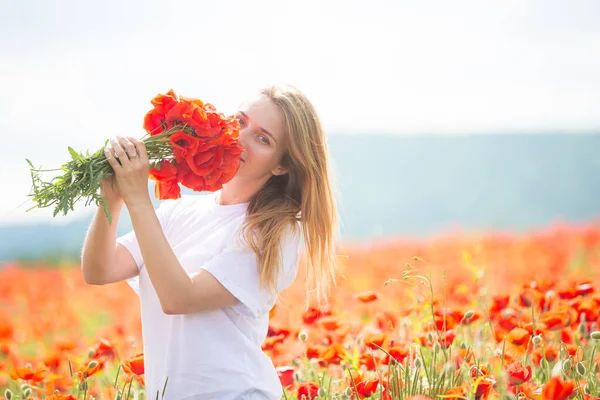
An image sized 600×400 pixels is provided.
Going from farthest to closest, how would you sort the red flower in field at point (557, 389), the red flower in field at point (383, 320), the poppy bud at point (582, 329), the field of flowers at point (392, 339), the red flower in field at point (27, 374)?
the red flower in field at point (383, 320)
the poppy bud at point (582, 329)
the red flower in field at point (27, 374)
the field of flowers at point (392, 339)
the red flower in field at point (557, 389)

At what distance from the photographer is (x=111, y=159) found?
1701 mm

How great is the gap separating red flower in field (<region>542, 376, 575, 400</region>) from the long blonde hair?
2.65 feet

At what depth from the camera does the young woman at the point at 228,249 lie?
180cm

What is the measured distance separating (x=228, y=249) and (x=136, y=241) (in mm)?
328


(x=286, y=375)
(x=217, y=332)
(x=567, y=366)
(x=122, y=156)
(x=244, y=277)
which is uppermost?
(x=122, y=156)

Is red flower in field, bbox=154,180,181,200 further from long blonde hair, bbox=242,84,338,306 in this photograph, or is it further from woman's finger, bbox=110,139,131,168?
long blonde hair, bbox=242,84,338,306

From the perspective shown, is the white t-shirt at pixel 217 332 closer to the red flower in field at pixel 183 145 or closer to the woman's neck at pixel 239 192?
the woman's neck at pixel 239 192

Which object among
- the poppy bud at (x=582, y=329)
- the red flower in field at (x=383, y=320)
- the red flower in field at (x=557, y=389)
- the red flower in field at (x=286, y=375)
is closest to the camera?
the red flower in field at (x=557, y=389)

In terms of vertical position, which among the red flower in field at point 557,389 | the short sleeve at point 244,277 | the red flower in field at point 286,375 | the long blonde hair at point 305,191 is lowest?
the red flower in field at point 286,375

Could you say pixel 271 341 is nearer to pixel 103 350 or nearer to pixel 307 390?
pixel 307 390

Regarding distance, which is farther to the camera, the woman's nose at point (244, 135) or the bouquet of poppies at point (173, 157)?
the woman's nose at point (244, 135)

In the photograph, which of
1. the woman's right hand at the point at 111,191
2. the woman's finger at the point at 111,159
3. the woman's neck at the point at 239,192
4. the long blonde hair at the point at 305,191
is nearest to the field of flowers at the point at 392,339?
the long blonde hair at the point at 305,191

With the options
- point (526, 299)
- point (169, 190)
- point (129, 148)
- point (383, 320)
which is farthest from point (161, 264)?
point (526, 299)

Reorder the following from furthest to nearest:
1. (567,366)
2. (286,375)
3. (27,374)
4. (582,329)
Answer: (582,329) < (286,375) < (27,374) < (567,366)
